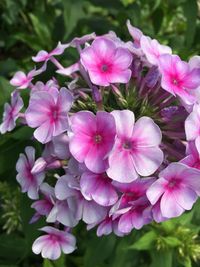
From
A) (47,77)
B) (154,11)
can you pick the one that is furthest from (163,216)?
(154,11)

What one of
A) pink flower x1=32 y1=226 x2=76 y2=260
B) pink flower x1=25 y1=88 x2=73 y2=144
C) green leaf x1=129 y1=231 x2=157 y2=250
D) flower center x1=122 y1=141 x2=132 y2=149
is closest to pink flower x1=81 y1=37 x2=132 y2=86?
pink flower x1=25 y1=88 x2=73 y2=144

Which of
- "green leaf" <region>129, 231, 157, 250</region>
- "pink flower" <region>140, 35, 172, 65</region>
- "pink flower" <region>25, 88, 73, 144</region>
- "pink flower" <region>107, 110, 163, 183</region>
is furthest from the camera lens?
"green leaf" <region>129, 231, 157, 250</region>

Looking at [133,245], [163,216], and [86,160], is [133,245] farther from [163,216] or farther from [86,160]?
[86,160]

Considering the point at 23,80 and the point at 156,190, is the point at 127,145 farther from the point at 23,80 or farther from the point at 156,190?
the point at 23,80

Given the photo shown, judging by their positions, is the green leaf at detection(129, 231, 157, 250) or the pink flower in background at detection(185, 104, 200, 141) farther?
the green leaf at detection(129, 231, 157, 250)

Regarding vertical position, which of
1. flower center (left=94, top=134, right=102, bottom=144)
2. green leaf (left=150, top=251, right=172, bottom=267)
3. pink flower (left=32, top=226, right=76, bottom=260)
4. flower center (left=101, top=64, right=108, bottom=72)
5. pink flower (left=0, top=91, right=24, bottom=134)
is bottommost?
green leaf (left=150, top=251, right=172, bottom=267)

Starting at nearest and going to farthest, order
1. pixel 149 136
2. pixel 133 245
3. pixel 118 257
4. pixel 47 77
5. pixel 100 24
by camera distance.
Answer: pixel 149 136
pixel 133 245
pixel 118 257
pixel 47 77
pixel 100 24

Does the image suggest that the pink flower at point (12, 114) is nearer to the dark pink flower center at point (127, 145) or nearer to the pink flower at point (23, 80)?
the pink flower at point (23, 80)

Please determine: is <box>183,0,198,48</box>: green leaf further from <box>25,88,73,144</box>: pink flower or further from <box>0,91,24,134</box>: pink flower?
<box>25,88,73,144</box>: pink flower

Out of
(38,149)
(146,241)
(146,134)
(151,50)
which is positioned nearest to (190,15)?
(151,50)
